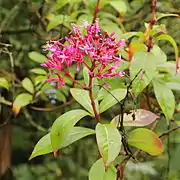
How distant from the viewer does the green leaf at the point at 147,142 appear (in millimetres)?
692

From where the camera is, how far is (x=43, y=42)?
1435mm

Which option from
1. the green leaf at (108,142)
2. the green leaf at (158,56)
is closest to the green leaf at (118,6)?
the green leaf at (158,56)

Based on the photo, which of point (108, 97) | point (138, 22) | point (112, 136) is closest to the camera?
point (112, 136)

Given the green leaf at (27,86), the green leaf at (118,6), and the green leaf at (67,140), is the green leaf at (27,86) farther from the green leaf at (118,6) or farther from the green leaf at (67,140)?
the green leaf at (67,140)

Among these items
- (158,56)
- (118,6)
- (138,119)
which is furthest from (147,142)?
(118,6)

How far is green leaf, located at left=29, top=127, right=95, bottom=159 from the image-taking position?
687mm

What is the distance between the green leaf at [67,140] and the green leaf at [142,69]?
0.10 meters

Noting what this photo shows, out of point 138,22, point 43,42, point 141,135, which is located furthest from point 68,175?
point 141,135

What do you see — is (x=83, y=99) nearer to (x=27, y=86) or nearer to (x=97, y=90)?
(x=97, y=90)

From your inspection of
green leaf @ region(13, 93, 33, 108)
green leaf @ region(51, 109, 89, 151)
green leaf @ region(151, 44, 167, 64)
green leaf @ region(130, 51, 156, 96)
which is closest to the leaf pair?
green leaf @ region(51, 109, 89, 151)

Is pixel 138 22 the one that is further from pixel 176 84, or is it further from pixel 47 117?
pixel 176 84

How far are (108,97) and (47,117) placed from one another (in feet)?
2.68

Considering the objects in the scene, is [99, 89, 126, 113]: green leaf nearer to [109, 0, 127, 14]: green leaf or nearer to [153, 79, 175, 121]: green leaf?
[153, 79, 175, 121]: green leaf

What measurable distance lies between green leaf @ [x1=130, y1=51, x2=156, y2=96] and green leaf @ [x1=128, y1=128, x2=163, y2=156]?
6 cm
